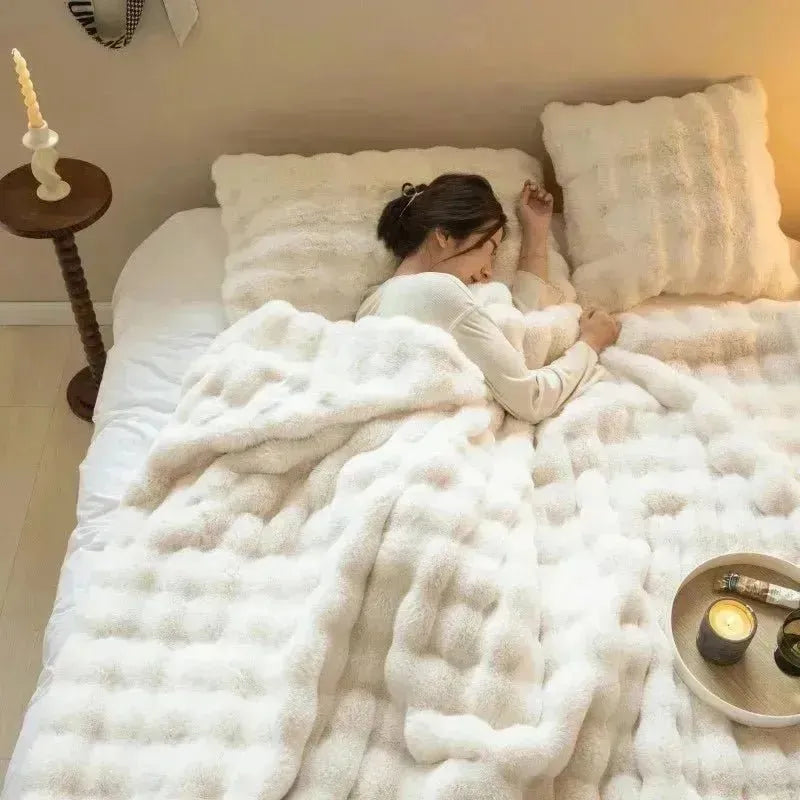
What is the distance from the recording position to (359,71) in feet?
5.77

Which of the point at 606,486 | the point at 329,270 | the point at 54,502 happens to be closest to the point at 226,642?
the point at 606,486

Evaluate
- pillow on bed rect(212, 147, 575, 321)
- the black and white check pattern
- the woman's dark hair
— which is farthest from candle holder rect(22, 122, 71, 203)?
the woman's dark hair

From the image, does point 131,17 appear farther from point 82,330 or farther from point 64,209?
point 82,330

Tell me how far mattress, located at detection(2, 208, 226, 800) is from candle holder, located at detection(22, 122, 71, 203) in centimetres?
23

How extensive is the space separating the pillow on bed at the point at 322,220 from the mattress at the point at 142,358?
86 mm

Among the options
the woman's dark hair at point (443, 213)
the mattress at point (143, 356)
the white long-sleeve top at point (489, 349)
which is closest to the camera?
the mattress at point (143, 356)

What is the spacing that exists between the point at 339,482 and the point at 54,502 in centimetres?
92

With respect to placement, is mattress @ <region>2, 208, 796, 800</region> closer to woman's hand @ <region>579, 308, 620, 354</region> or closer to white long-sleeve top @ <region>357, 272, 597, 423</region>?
woman's hand @ <region>579, 308, 620, 354</region>

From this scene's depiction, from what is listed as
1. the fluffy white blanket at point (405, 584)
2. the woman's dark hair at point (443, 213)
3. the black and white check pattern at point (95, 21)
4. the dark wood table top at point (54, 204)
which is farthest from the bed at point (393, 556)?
the black and white check pattern at point (95, 21)

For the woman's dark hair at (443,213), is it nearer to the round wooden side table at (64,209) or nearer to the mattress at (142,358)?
the mattress at (142,358)

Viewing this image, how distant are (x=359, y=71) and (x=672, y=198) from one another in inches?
26.6

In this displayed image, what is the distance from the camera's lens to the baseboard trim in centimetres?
224

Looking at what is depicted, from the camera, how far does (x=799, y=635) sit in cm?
119

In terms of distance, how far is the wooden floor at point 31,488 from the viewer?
1.70m
